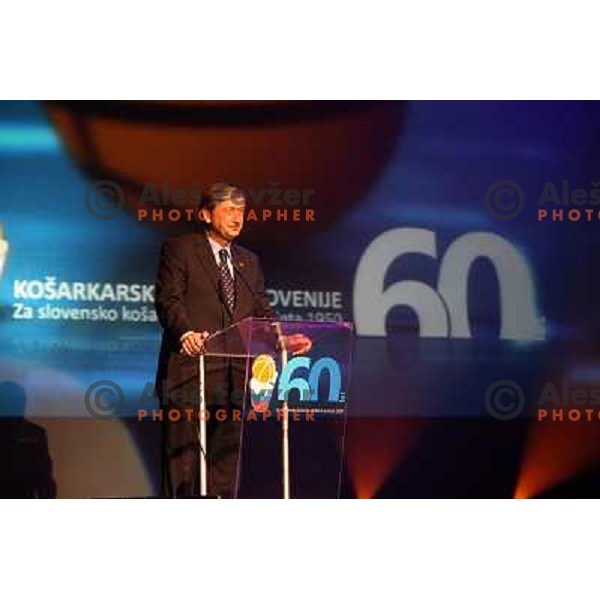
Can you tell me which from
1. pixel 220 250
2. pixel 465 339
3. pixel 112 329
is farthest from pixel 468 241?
pixel 112 329

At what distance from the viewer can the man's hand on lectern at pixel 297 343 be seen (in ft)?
24.2

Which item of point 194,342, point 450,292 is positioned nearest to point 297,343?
point 194,342

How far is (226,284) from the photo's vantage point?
8.21 metres

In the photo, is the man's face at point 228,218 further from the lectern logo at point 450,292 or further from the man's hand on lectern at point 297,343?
the man's hand on lectern at point 297,343

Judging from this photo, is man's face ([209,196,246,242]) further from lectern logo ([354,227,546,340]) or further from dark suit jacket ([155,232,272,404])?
lectern logo ([354,227,546,340])

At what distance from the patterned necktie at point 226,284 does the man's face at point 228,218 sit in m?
0.11

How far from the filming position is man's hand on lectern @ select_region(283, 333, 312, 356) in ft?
24.2

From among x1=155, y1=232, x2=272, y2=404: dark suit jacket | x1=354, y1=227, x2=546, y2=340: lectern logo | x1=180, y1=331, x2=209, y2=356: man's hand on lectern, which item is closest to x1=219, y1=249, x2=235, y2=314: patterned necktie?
x1=155, y1=232, x2=272, y2=404: dark suit jacket

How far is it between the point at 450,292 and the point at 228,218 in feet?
3.74

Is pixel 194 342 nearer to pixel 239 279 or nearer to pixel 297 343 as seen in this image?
pixel 239 279

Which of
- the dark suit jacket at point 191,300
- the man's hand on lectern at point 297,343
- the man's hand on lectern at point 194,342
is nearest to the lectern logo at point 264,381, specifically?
the man's hand on lectern at point 297,343

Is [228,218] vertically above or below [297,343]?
above

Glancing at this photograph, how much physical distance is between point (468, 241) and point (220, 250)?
3.98ft
